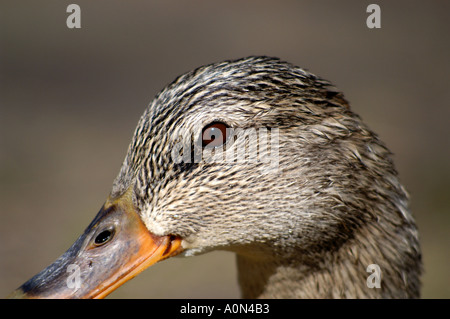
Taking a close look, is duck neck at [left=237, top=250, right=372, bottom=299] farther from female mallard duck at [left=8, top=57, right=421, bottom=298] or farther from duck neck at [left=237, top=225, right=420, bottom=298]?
female mallard duck at [left=8, top=57, right=421, bottom=298]

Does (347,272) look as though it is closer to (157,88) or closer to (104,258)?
(104,258)

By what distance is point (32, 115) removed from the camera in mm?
7430

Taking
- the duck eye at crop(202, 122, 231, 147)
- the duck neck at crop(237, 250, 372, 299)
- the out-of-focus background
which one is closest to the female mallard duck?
the duck eye at crop(202, 122, 231, 147)

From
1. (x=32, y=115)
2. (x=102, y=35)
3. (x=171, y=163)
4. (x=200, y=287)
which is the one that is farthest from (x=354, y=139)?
(x=102, y=35)

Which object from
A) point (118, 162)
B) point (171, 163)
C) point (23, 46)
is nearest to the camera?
point (171, 163)

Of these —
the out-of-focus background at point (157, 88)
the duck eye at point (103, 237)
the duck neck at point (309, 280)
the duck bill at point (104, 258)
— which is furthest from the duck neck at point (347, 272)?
the out-of-focus background at point (157, 88)

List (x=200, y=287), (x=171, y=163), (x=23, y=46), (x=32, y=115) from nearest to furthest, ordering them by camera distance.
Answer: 1. (x=171, y=163)
2. (x=200, y=287)
3. (x=32, y=115)
4. (x=23, y=46)

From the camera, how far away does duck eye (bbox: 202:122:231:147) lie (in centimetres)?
236

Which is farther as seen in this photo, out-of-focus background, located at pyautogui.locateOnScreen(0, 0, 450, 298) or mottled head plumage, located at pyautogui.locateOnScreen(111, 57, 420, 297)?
out-of-focus background, located at pyautogui.locateOnScreen(0, 0, 450, 298)

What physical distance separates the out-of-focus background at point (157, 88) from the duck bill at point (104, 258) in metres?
3.25

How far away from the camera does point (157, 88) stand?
302 inches

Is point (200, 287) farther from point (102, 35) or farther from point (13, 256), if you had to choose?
point (102, 35)

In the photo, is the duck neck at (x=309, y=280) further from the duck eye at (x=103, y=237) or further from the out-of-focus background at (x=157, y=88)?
the out-of-focus background at (x=157, y=88)

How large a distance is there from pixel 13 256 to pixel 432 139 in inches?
214
